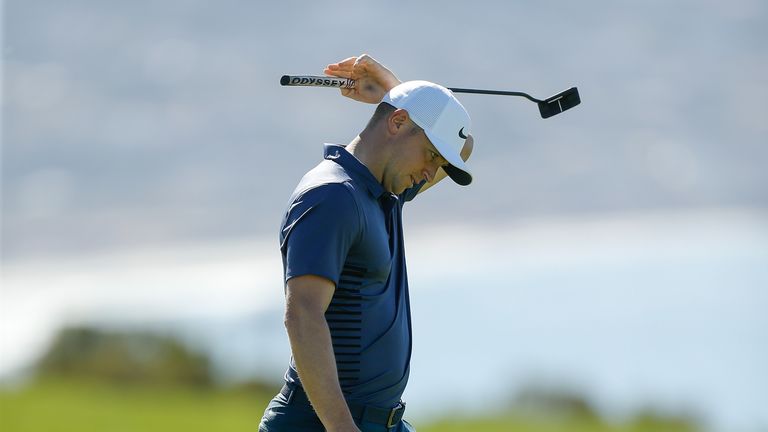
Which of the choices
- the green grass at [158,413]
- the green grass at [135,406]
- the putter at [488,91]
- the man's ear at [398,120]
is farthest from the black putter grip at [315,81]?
the green grass at [135,406]

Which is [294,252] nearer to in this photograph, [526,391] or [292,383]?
[292,383]

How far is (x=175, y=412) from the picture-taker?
19500 mm

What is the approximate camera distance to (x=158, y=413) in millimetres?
19266

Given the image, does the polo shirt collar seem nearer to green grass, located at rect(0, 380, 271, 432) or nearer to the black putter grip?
the black putter grip

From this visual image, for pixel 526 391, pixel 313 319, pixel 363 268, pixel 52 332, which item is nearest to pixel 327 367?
pixel 313 319

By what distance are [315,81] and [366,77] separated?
11.8 inches

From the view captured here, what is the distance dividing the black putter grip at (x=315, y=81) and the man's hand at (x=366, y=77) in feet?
0.10

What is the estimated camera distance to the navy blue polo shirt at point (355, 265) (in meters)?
4.33

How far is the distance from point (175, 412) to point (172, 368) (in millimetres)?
1073

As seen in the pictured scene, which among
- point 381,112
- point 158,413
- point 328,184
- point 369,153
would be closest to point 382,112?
point 381,112

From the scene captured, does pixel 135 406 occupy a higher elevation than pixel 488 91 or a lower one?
higher

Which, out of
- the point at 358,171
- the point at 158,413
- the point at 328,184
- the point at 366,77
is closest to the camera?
the point at 328,184

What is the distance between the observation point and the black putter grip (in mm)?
5145

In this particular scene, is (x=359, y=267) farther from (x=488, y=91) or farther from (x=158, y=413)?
(x=158, y=413)
